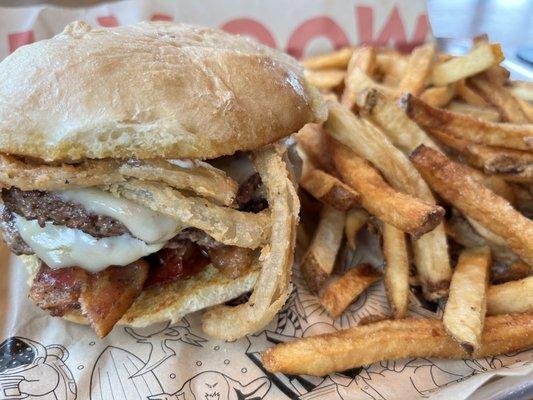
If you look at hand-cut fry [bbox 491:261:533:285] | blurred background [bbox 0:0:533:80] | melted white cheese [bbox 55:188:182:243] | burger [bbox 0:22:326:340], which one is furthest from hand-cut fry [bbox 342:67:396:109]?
blurred background [bbox 0:0:533:80]

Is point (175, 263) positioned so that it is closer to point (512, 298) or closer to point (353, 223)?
point (353, 223)

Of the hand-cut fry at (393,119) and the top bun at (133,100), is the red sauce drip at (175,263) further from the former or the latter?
the hand-cut fry at (393,119)

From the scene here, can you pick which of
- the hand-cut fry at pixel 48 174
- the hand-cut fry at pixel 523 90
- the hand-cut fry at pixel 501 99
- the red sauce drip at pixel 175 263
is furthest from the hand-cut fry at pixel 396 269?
the hand-cut fry at pixel 523 90

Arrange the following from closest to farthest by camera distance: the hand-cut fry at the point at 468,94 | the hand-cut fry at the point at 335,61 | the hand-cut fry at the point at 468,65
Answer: the hand-cut fry at the point at 468,65 < the hand-cut fry at the point at 468,94 < the hand-cut fry at the point at 335,61

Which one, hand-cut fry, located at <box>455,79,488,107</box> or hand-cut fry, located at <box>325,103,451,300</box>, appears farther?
hand-cut fry, located at <box>455,79,488,107</box>

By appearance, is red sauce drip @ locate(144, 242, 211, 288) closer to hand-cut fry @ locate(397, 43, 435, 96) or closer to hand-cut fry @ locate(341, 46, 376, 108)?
hand-cut fry @ locate(341, 46, 376, 108)

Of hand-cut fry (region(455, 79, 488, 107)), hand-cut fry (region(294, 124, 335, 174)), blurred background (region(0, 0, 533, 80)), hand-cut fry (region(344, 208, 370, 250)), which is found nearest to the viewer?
hand-cut fry (region(344, 208, 370, 250))

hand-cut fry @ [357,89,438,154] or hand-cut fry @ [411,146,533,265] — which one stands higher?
hand-cut fry @ [357,89,438,154]
